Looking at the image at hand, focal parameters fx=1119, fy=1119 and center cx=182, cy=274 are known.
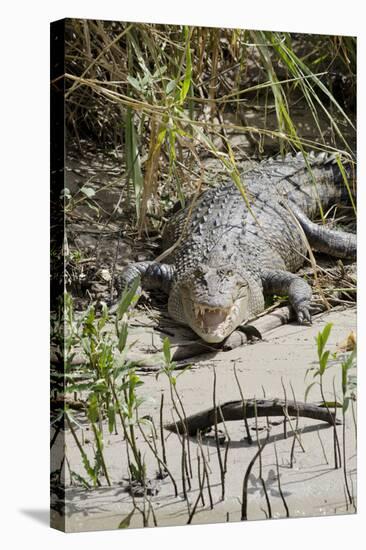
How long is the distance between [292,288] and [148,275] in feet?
2.30

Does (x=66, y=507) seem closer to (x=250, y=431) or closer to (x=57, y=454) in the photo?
(x=57, y=454)

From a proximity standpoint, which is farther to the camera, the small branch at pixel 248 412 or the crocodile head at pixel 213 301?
the crocodile head at pixel 213 301

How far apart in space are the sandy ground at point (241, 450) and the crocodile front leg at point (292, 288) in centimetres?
7

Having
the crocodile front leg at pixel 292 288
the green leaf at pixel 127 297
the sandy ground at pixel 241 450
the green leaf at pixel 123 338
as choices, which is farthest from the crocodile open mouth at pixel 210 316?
the green leaf at pixel 123 338

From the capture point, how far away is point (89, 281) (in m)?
4.50

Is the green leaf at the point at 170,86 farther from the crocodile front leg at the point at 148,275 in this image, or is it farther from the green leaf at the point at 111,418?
the green leaf at the point at 111,418

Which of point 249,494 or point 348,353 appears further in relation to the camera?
point 348,353

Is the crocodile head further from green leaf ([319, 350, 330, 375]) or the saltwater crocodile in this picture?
green leaf ([319, 350, 330, 375])

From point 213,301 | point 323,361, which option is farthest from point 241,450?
point 213,301

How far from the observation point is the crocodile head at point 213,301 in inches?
189

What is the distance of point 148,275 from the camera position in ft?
15.6

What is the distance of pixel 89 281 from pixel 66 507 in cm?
90

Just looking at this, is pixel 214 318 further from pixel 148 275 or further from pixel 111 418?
pixel 111 418

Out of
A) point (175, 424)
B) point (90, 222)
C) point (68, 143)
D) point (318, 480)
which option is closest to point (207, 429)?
point (175, 424)
